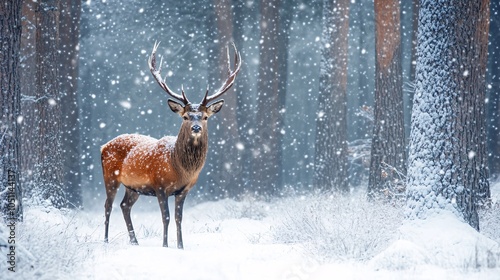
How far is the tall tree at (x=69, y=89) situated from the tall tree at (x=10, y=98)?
24.2 ft

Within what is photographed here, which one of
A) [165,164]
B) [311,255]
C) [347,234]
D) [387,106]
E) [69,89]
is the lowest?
[311,255]

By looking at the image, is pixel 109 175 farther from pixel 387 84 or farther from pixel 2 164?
pixel 387 84

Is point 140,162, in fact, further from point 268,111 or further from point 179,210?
point 268,111

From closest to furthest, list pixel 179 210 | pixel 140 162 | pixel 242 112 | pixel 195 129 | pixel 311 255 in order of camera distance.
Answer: pixel 311 255 → pixel 195 129 → pixel 179 210 → pixel 140 162 → pixel 242 112

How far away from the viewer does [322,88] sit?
14.9 meters

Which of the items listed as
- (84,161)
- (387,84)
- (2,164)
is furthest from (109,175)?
(84,161)

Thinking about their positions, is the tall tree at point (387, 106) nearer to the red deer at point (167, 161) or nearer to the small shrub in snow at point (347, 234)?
the small shrub in snow at point (347, 234)

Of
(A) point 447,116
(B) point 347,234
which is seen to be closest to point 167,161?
(B) point 347,234

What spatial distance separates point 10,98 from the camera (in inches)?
295

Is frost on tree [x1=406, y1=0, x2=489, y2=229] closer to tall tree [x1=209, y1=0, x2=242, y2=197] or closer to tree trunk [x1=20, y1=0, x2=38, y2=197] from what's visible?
tree trunk [x1=20, y1=0, x2=38, y2=197]

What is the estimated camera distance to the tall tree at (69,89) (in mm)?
15016

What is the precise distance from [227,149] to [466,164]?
10536mm

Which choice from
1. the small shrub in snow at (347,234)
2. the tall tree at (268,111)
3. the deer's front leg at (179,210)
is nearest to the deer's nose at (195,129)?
the deer's front leg at (179,210)

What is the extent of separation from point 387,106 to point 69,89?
8933 mm
